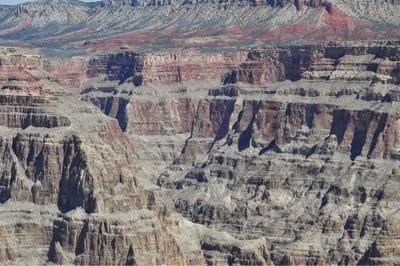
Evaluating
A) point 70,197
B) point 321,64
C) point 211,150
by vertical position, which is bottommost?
point 211,150

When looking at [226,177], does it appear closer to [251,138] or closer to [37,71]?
[251,138]

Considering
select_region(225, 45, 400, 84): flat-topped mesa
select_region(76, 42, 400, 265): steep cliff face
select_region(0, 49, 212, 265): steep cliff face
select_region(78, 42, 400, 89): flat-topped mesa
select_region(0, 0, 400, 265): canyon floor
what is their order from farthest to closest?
select_region(78, 42, 400, 89): flat-topped mesa → select_region(225, 45, 400, 84): flat-topped mesa → select_region(76, 42, 400, 265): steep cliff face → select_region(0, 0, 400, 265): canyon floor → select_region(0, 49, 212, 265): steep cliff face

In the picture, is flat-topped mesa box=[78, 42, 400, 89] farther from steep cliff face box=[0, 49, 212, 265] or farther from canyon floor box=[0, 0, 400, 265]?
steep cliff face box=[0, 49, 212, 265]

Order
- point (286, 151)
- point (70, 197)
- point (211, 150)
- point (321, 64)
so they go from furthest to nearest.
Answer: point (211, 150) → point (321, 64) → point (286, 151) → point (70, 197)

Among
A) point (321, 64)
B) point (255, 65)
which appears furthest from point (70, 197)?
point (255, 65)

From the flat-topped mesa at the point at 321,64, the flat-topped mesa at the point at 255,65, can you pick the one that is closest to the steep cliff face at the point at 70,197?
the flat-topped mesa at the point at 321,64

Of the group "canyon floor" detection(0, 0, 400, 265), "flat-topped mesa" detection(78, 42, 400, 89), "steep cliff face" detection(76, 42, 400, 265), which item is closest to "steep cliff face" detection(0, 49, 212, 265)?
"canyon floor" detection(0, 0, 400, 265)

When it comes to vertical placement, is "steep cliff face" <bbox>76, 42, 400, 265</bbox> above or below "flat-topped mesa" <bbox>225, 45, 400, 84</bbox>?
below

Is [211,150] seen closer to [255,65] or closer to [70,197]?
[255,65]
